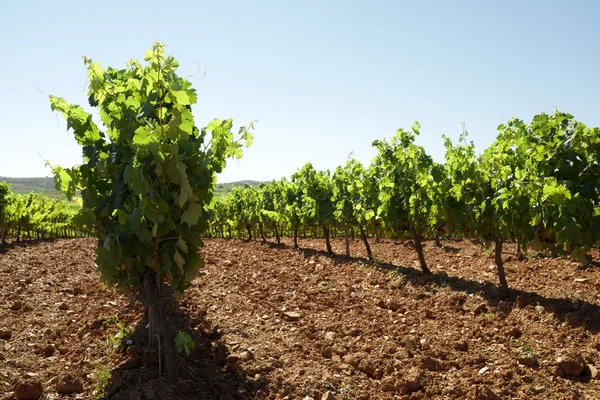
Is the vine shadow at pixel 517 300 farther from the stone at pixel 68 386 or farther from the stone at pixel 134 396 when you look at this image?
the stone at pixel 68 386

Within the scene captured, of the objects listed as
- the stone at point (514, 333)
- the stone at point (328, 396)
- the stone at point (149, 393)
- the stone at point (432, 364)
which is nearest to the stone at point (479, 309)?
the stone at point (514, 333)

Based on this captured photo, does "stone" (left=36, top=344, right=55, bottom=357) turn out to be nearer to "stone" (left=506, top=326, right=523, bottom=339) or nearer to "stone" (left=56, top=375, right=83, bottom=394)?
"stone" (left=56, top=375, right=83, bottom=394)

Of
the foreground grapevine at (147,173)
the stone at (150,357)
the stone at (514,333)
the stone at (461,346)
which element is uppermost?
the foreground grapevine at (147,173)

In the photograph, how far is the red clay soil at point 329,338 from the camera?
593 centimetres

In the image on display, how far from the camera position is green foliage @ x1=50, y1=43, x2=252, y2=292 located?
515cm

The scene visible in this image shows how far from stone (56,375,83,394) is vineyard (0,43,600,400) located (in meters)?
0.01

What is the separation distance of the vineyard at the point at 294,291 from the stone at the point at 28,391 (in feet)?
0.12

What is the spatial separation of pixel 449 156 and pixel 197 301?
6.87 metres

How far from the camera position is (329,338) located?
306 inches

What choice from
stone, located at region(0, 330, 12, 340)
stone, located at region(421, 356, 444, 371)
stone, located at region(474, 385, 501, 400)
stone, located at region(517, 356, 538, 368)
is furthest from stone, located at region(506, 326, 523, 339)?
stone, located at region(0, 330, 12, 340)

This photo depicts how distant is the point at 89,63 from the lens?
5.51 metres

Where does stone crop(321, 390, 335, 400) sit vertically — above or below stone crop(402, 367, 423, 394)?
below

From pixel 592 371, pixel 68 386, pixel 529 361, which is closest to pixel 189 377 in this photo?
pixel 68 386

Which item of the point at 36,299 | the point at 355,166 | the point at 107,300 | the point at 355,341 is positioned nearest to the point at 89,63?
the point at 355,341
